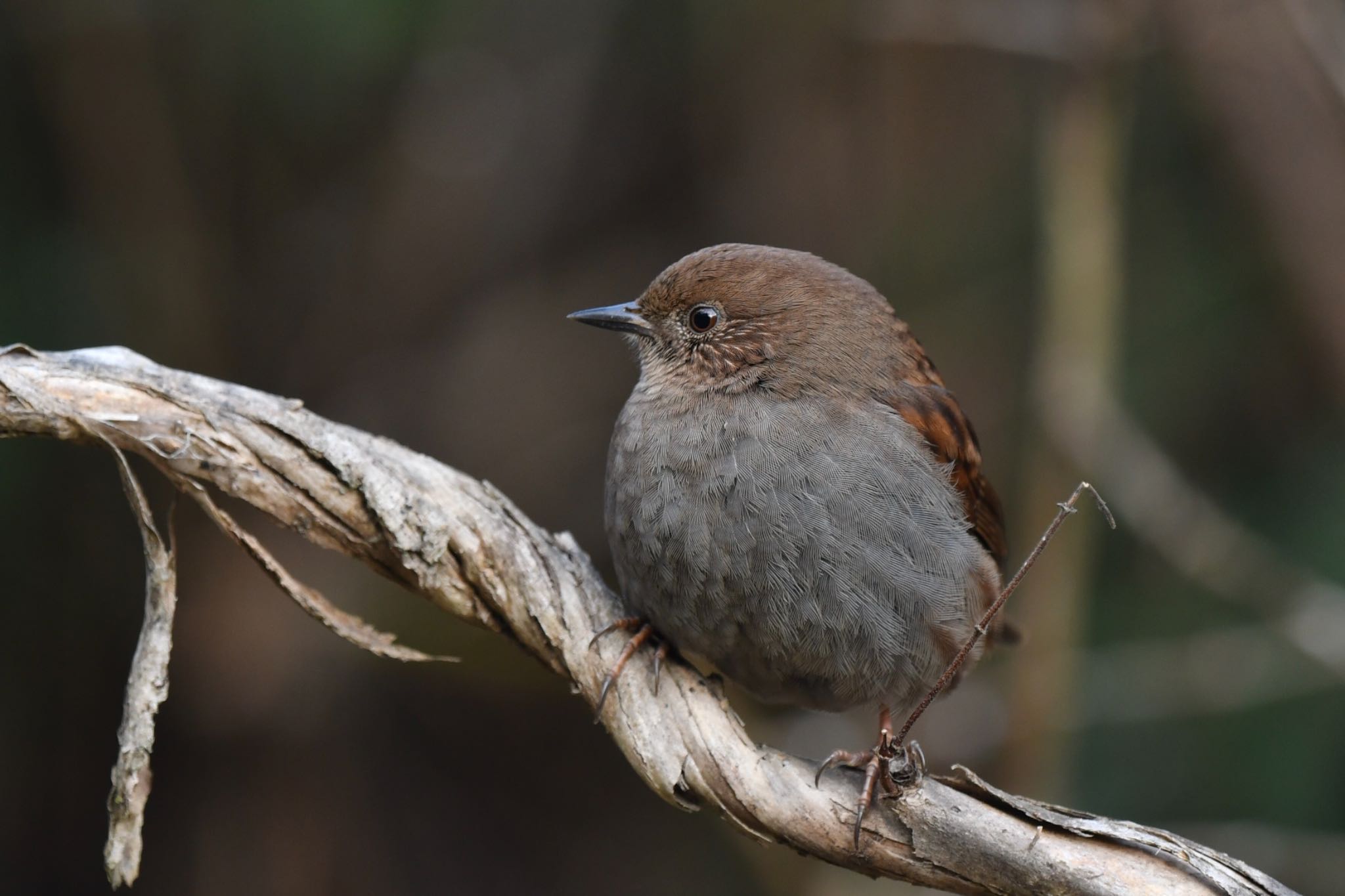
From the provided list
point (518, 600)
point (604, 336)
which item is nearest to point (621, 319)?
point (518, 600)

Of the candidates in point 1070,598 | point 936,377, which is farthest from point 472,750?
point 936,377

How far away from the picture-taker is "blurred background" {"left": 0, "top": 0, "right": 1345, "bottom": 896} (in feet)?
16.6

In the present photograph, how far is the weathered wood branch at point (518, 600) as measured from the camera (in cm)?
267

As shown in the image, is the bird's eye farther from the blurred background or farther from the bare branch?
the blurred background

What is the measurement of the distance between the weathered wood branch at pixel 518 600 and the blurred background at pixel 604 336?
2369 millimetres

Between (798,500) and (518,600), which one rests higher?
(798,500)

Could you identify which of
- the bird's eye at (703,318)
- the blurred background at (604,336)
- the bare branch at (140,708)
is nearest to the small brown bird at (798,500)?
the bird's eye at (703,318)

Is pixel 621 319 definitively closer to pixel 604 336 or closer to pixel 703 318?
pixel 703 318

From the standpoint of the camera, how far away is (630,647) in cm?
316

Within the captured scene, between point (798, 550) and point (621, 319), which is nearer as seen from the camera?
point (798, 550)

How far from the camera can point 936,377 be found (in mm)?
3953

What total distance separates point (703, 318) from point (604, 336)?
9.12ft

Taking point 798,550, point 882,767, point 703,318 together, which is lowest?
point 882,767

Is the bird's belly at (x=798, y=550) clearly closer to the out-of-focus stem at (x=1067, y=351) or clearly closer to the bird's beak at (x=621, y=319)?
the bird's beak at (x=621, y=319)
